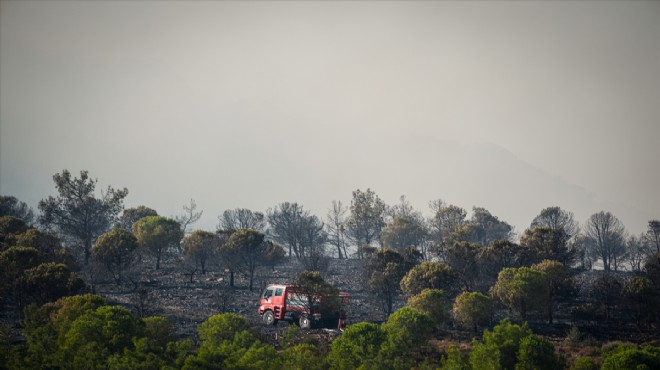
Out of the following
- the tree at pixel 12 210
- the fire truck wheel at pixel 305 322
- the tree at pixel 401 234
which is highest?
the tree at pixel 12 210

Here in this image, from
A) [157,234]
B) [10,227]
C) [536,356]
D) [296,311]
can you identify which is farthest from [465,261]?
[10,227]

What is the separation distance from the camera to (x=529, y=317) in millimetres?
57656

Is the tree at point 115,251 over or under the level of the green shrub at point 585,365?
over

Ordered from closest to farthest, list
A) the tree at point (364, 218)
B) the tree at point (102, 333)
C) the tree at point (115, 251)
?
the tree at point (102, 333) → the tree at point (115, 251) → the tree at point (364, 218)

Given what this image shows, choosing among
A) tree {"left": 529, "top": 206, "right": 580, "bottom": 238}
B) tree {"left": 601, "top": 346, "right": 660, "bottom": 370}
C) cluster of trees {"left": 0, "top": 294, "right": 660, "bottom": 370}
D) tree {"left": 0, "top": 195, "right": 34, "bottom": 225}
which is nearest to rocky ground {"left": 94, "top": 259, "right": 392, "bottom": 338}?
cluster of trees {"left": 0, "top": 294, "right": 660, "bottom": 370}

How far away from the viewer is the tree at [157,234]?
75938mm

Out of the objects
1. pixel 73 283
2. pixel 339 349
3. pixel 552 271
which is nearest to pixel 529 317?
pixel 552 271

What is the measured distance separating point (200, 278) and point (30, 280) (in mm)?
25624

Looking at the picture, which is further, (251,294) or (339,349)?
(251,294)

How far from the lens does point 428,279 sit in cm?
5712

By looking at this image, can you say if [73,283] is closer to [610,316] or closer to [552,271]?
[552,271]

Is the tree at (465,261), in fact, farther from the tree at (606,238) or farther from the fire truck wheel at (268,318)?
the tree at (606,238)

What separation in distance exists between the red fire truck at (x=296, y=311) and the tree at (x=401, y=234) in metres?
49.5

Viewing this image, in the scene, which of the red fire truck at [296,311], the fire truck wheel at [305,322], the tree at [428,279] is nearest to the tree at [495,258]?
the tree at [428,279]
